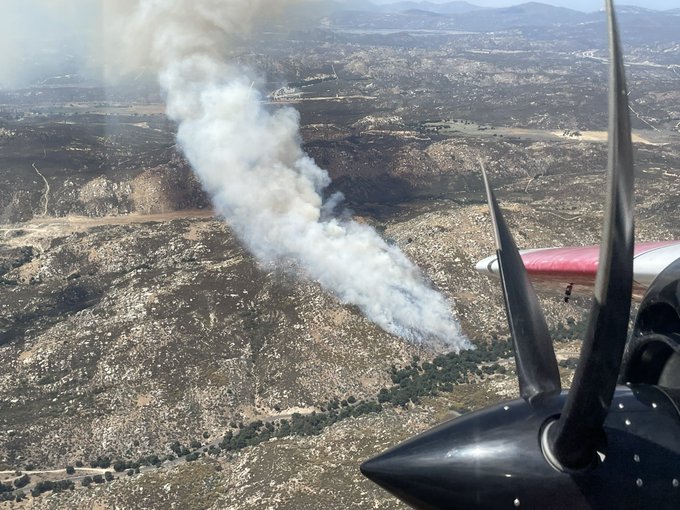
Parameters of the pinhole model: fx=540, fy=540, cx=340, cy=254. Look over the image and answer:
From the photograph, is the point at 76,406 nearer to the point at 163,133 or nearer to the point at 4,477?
the point at 4,477

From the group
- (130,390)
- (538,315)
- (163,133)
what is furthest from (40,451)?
(163,133)

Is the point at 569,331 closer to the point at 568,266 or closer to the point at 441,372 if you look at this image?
the point at 441,372

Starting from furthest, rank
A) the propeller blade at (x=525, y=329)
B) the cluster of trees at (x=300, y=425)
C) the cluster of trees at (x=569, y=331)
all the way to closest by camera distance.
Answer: the cluster of trees at (x=569, y=331) < the cluster of trees at (x=300, y=425) < the propeller blade at (x=525, y=329)

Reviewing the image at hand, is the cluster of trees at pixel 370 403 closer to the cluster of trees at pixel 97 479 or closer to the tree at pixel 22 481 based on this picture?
the cluster of trees at pixel 97 479

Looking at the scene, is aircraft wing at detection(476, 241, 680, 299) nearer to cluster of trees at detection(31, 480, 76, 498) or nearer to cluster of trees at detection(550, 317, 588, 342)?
cluster of trees at detection(550, 317, 588, 342)

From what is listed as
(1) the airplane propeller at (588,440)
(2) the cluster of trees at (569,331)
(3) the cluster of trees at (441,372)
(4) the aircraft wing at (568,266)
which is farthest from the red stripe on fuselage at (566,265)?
(2) the cluster of trees at (569,331)

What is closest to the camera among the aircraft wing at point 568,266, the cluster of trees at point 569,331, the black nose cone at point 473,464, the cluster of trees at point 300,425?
the black nose cone at point 473,464
